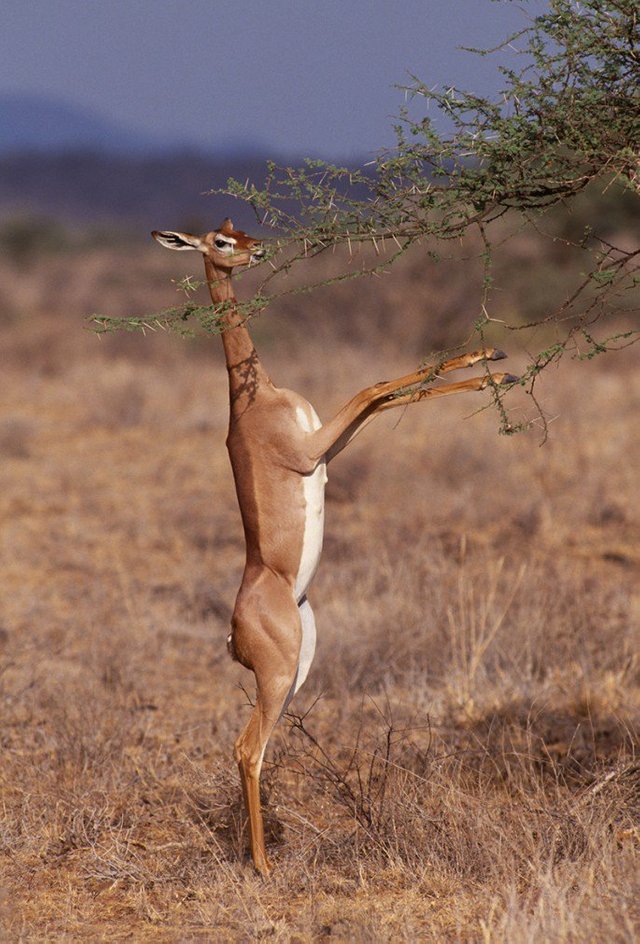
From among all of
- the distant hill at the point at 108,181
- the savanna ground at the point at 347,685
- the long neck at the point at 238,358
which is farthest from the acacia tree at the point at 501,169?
the distant hill at the point at 108,181

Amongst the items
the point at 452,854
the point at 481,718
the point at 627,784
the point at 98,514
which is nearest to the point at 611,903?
the point at 452,854

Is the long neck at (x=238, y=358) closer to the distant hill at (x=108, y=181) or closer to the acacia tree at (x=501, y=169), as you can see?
the acacia tree at (x=501, y=169)

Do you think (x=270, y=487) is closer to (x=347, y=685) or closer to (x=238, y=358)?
(x=238, y=358)

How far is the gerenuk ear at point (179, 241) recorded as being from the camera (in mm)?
4719

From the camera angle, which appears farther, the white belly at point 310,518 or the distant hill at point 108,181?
the distant hill at point 108,181

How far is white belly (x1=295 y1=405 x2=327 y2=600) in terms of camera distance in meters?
4.72

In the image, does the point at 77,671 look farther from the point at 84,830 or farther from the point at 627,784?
the point at 627,784

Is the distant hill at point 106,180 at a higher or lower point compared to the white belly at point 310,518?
lower

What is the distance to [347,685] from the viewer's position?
716cm

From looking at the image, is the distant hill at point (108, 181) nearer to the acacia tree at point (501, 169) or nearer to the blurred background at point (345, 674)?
the blurred background at point (345, 674)

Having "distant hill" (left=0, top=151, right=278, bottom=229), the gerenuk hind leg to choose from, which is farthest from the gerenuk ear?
"distant hill" (left=0, top=151, right=278, bottom=229)

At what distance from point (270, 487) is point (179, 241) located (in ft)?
3.18

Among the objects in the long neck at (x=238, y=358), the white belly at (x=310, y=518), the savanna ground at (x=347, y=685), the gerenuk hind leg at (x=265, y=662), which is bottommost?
the savanna ground at (x=347, y=685)

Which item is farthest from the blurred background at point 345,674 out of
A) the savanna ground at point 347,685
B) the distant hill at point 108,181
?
the distant hill at point 108,181
